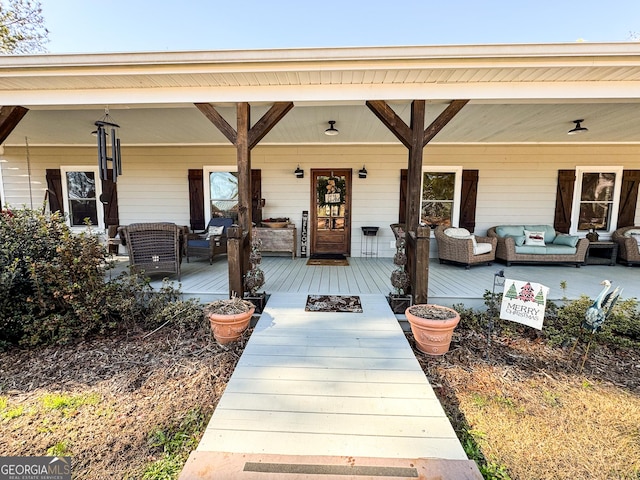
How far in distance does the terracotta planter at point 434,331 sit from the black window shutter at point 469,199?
4.02m

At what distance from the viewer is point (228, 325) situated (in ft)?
9.39

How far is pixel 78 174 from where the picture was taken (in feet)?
21.5

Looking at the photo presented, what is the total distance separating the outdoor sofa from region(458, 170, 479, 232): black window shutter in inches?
24.6

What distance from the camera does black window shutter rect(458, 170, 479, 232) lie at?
245 inches

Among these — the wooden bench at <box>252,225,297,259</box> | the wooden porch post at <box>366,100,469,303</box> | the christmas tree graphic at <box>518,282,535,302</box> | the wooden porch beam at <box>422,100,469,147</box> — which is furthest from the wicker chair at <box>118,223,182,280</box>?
the christmas tree graphic at <box>518,282,535,302</box>

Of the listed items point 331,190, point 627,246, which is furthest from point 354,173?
point 627,246

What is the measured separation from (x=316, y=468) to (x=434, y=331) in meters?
1.64

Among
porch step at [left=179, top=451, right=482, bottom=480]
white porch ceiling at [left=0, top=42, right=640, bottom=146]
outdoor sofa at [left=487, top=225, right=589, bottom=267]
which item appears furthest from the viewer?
outdoor sofa at [left=487, top=225, right=589, bottom=267]

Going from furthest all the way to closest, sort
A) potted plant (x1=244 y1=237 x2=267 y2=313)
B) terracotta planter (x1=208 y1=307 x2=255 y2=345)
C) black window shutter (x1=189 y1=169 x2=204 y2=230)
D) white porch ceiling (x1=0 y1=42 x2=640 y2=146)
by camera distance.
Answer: black window shutter (x1=189 y1=169 x2=204 y2=230) < potted plant (x1=244 y1=237 x2=267 y2=313) < terracotta planter (x1=208 y1=307 x2=255 y2=345) < white porch ceiling (x1=0 y1=42 x2=640 y2=146)

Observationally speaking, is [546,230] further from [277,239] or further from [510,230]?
[277,239]

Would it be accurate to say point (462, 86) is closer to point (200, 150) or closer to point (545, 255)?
point (545, 255)

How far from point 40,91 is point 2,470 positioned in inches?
134

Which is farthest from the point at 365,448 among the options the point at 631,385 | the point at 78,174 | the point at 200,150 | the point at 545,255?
the point at 78,174

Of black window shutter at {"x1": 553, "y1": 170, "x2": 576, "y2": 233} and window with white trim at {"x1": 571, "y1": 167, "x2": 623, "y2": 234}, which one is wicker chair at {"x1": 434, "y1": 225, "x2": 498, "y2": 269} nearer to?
black window shutter at {"x1": 553, "y1": 170, "x2": 576, "y2": 233}
